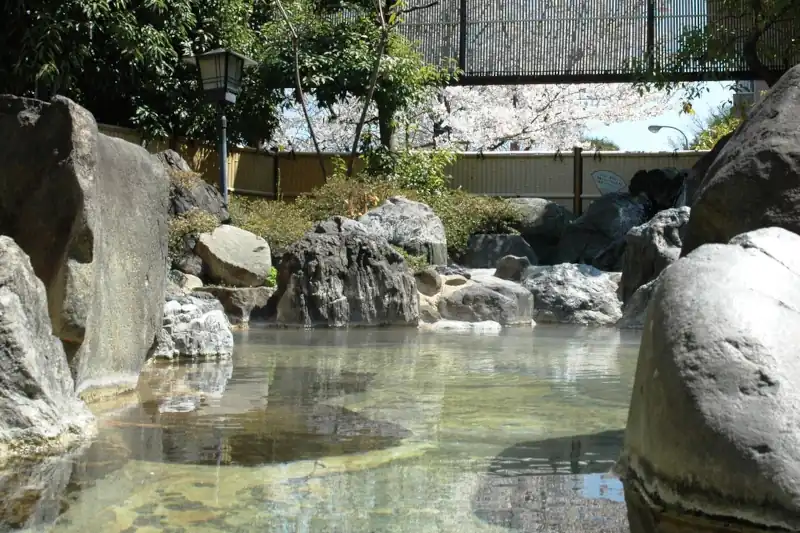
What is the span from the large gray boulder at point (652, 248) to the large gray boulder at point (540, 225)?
18.8 ft

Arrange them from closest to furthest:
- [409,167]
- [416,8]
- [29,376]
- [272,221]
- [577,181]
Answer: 1. [29,376]
2. [272,221]
3. [409,167]
4. [416,8]
5. [577,181]

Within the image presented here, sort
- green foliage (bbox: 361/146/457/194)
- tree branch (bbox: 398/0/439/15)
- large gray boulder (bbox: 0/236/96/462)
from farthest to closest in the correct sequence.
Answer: tree branch (bbox: 398/0/439/15)
green foliage (bbox: 361/146/457/194)
large gray boulder (bbox: 0/236/96/462)

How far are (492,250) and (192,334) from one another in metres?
10.9

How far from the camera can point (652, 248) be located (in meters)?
11.9

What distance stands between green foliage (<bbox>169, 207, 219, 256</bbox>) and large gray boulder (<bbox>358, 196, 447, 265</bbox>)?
2234mm

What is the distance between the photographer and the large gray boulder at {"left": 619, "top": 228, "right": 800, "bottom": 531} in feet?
7.93

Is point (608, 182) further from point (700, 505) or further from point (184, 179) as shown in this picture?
point (700, 505)

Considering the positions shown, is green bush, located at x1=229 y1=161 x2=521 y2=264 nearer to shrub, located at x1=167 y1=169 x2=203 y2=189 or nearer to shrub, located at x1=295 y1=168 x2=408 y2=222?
shrub, located at x1=295 y1=168 x2=408 y2=222

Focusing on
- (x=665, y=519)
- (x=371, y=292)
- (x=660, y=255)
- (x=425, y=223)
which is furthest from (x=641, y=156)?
(x=665, y=519)

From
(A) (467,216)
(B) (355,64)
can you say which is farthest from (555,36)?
(A) (467,216)

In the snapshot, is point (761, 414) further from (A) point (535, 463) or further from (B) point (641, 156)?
(B) point (641, 156)

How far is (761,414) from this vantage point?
2469 millimetres

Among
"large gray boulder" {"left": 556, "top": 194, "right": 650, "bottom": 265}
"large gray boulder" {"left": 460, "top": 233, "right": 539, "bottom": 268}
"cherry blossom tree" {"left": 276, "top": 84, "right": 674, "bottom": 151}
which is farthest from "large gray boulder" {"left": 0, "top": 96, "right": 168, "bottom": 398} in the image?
"cherry blossom tree" {"left": 276, "top": 84, "right": 674, "bottom": 151}

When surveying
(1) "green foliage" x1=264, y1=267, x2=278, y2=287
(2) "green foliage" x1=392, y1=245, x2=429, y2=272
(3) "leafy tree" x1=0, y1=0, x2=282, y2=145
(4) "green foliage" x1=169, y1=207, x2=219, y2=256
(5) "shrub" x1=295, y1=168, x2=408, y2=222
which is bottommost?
(1) "green foliage" x1=264, y1=267, x2=278, y2=287
